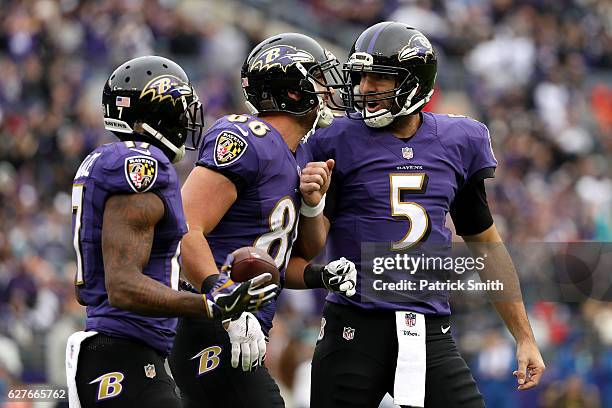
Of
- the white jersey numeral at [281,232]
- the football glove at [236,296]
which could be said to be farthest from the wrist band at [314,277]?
the football glove at [236,296]

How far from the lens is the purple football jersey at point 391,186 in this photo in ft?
17.4

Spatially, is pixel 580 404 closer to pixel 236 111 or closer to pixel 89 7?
pixel 236 111

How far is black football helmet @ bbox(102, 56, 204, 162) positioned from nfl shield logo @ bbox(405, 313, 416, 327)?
1.20m

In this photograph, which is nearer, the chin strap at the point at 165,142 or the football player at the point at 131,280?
the football player at the point at 131,280

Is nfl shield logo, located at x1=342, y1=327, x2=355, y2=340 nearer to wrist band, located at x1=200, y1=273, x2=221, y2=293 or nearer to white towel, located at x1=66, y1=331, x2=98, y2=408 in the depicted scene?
wrist band, located at x1=200, y1=273, x2=221, y2=293

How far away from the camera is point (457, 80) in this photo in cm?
1634

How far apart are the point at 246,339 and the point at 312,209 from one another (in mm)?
711

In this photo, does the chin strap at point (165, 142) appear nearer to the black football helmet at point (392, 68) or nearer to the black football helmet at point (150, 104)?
the black football helmet at point (150, 104)

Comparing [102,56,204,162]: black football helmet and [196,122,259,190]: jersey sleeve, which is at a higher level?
[102,56,204,162]: black football helmet

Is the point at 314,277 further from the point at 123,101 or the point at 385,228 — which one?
the point at 123,101

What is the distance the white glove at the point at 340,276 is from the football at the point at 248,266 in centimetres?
61

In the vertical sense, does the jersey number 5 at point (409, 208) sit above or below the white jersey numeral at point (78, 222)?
above

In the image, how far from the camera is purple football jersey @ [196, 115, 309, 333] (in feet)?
16.1

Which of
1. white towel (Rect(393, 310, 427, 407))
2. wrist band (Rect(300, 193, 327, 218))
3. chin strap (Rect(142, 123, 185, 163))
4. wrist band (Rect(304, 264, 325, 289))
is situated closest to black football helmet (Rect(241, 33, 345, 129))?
wrist band (Rect(300, 193, 327, 218))
